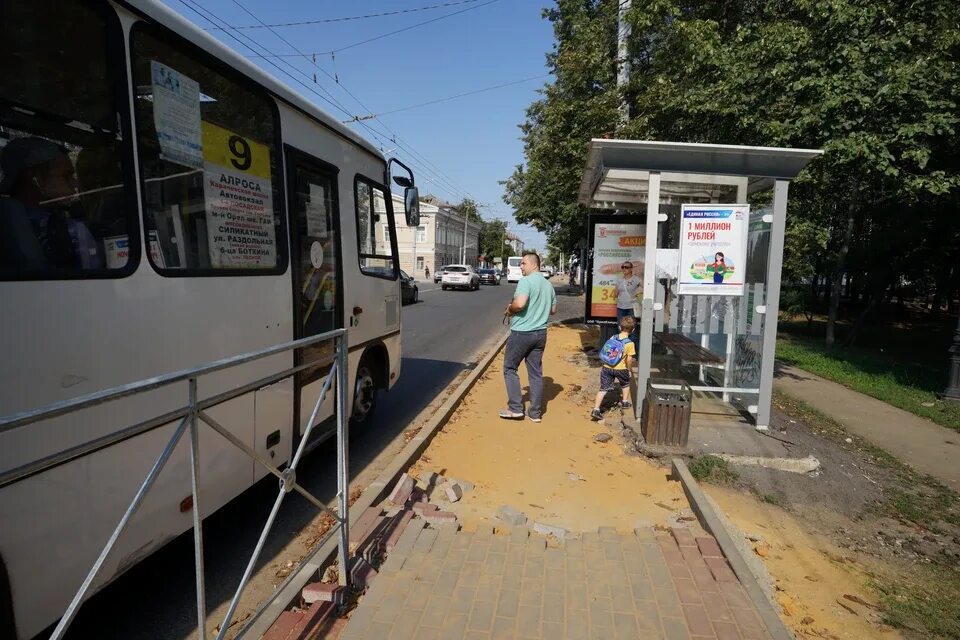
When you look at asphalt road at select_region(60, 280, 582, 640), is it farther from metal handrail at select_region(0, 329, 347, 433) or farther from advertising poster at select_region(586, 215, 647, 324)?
advertising poster at select_region(586, 215, 647, 324)

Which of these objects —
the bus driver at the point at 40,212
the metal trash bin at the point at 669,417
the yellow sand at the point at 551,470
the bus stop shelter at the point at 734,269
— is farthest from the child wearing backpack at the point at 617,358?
the bus driver at the point at 40,212

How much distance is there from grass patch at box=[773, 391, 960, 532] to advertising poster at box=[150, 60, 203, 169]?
5.80 m

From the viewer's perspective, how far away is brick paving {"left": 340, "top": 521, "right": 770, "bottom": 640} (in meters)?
2.61

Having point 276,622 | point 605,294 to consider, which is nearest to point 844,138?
point 605,294

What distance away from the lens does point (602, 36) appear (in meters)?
10.9

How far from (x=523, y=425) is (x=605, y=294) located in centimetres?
431

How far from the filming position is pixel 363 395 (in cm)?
552

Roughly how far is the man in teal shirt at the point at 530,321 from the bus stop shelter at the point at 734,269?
1.10 meters

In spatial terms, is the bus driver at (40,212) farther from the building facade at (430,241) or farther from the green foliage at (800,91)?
the building facade at (430,241)

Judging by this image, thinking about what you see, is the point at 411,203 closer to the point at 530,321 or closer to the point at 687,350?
the point at 530,321

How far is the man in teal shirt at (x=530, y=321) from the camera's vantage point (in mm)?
5836

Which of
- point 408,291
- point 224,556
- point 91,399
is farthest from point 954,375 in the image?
point 408,291

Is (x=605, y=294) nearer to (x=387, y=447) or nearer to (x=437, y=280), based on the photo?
(x=387, y=447)

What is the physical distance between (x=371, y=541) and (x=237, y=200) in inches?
91.1
